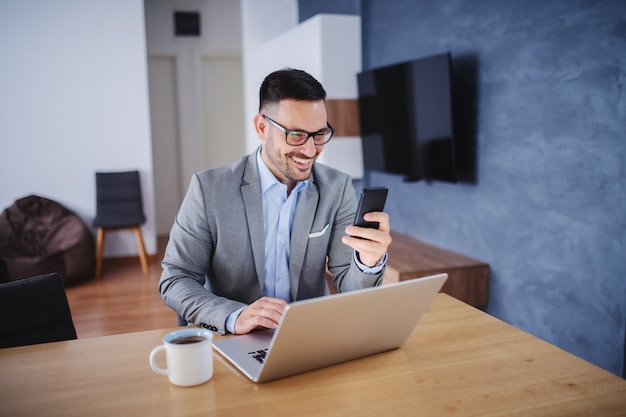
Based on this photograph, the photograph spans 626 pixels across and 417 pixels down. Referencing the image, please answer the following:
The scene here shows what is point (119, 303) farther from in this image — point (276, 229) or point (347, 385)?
point (347, 385)

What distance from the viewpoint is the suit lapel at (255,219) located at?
63.9 inches

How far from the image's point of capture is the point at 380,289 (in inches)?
38.7

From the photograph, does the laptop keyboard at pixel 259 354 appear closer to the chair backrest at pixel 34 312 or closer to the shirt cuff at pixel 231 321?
the shirt cuff at pixel 231 321

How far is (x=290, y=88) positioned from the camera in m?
1.51

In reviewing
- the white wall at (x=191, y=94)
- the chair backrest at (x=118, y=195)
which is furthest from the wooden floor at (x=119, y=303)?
the white wall at (x=191, y=94)

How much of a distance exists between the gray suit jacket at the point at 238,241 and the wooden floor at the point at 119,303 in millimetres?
1957

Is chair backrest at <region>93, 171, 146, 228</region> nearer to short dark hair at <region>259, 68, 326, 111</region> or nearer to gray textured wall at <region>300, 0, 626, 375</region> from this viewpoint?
gray textured wall at <region>300, 0, 626, 375</region>

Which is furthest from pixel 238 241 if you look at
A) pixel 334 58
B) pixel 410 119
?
pixel 334 58

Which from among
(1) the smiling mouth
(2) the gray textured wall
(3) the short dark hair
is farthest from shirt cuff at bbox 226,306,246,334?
(2) the gray textured wall

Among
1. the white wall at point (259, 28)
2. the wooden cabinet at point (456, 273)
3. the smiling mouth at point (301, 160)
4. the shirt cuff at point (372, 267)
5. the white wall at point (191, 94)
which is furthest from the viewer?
the white wall at point (191, 94)

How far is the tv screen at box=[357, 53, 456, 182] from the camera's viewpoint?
3.01 meters

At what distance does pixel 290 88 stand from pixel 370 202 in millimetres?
477

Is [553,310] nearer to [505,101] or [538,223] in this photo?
[538,223]

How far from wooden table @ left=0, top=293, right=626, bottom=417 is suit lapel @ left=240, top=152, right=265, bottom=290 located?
0.48 meters
